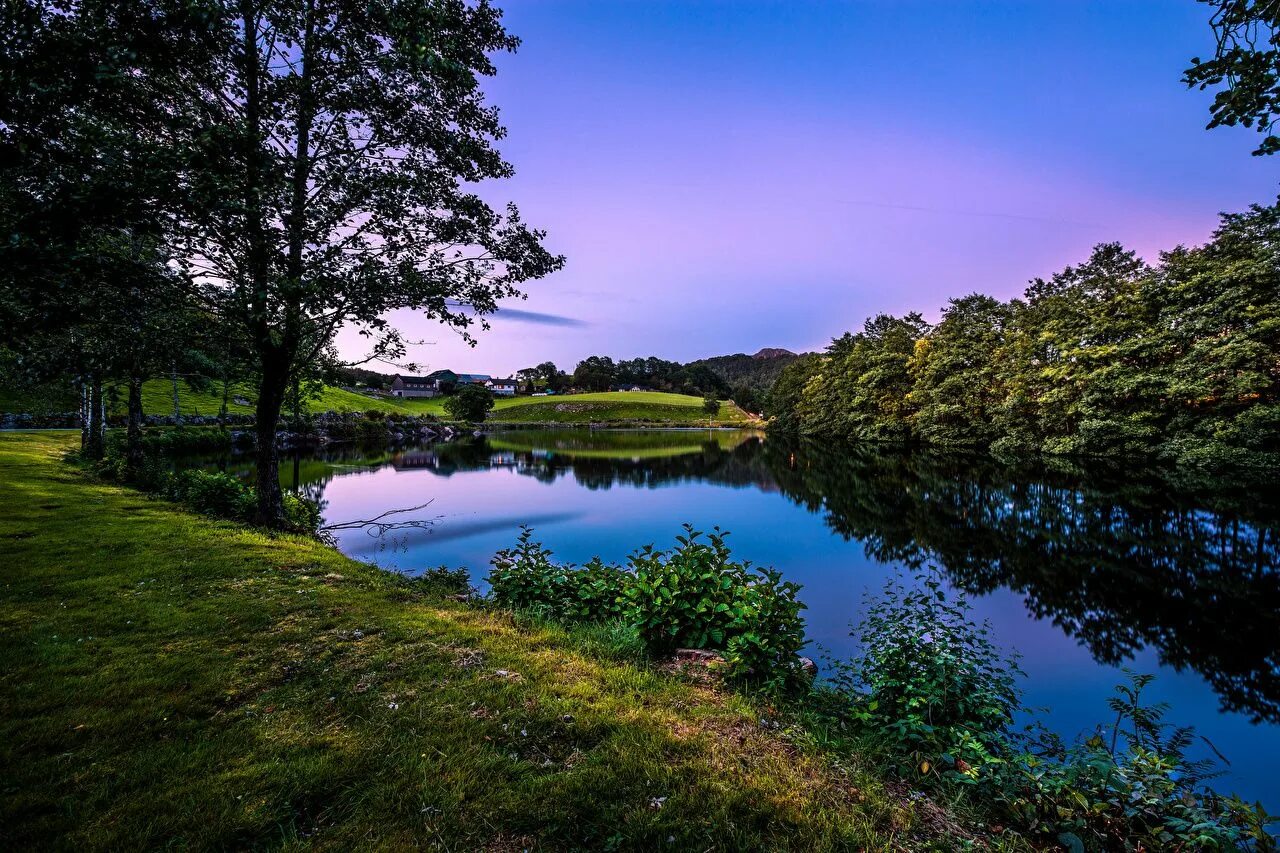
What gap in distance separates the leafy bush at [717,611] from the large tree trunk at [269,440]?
10.5 metres

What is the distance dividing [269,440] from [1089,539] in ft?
82.7

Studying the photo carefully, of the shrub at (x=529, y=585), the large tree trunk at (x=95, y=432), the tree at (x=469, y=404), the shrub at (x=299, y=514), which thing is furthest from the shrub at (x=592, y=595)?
the tree at (x=469, y=404)

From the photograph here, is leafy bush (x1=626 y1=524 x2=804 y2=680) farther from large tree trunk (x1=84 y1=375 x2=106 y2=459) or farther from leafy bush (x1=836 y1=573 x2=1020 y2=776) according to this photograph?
large tree trunk (x1=84 y1=375 x2=106 y2=459)

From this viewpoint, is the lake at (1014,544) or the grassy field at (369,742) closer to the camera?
the grassy field at (369,742)

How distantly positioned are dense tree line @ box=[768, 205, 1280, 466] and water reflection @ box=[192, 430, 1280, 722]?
3746 mm

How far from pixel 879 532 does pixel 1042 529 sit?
18.6 feet

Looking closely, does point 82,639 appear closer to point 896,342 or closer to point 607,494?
point 607,494

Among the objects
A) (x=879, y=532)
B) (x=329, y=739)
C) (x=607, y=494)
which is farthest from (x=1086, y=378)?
(x=329, y=739)

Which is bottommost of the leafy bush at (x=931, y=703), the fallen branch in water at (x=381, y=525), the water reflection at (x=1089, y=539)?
the fallen branch in water at (x=381, y=525)

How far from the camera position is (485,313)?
1239cm

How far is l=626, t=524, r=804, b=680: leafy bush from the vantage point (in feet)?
19.2

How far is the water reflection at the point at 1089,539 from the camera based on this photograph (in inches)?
371

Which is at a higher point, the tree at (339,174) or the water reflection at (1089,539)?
the tree at (339,174)

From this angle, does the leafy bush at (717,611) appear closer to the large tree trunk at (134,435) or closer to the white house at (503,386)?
the large tree trunk at (134,435)
